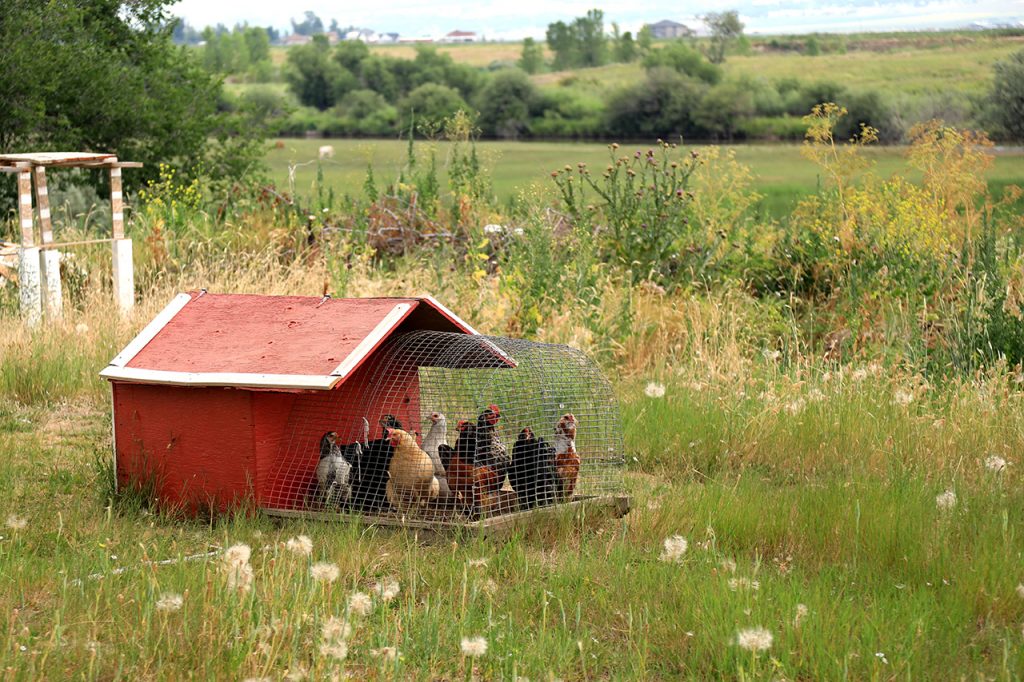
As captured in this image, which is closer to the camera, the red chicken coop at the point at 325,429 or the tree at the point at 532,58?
the red chicken coop at the point at 325,429

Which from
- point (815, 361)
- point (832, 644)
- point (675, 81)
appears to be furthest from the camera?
point (675, 81)

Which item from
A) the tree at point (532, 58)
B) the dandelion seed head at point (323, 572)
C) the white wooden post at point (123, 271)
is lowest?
the dandelion seed head at point (323, 572)

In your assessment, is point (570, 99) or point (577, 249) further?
point (570, 99)

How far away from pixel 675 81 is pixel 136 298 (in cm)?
3105

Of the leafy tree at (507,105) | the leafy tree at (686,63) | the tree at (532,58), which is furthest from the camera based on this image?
the tree at (532,58)

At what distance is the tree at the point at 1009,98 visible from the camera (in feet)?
68.9

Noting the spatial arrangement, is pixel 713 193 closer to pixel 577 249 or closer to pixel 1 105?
pixel 577 249

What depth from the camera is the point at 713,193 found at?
1084 centimetres

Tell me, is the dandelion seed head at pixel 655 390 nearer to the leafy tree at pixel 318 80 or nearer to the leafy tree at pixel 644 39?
the leafy tree at pixel 318 80

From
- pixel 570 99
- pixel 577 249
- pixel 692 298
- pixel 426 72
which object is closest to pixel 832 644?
pixel 692 298

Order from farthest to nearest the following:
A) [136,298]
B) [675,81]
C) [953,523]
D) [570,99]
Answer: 1. [570,99]
2. [675,81]
3. [136,298]
4. [953,523]

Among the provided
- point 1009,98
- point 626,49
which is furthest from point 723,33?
point 1009,98

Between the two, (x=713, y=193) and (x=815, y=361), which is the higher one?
(x=713, y=193)

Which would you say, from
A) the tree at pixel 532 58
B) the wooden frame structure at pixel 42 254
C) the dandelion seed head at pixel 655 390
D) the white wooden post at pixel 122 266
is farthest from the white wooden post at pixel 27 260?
the tree at pixel 532 58
